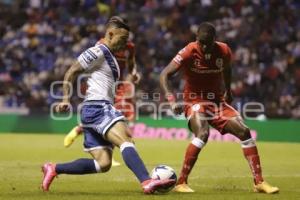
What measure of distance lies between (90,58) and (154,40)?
18.8 m

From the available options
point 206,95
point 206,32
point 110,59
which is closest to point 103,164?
point 110,59

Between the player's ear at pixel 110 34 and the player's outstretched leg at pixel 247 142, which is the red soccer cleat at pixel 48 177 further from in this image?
the player's outstretched leg at pixel 247 142

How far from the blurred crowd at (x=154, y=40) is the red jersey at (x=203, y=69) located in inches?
504

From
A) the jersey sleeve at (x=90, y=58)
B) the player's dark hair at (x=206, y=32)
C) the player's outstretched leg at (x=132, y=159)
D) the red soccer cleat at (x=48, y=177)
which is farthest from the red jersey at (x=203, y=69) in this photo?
the red soccer cleat at (x=48, y=177)

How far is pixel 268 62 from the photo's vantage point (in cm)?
2509

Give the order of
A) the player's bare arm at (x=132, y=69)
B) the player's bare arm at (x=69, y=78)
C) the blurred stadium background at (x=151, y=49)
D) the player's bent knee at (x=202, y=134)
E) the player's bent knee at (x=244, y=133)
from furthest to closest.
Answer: the blurred stadium background at (x=151, y=49)
the player's bare arm at (x=132, y=69)
the player's bent knee at (x=202, y=134)
the player's bent knee at (x=244, y=133)
the player's bare arm at (x=69, y=78)

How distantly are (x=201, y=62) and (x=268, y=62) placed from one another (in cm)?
1502

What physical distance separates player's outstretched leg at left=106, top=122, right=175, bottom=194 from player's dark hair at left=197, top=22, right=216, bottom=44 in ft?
5.61

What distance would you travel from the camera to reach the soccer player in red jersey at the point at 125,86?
15.0 meters

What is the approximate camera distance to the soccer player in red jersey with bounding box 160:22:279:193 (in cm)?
1009

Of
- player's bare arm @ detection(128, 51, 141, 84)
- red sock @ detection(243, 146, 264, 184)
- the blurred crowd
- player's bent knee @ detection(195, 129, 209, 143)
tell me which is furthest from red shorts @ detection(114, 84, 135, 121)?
the blurred crowd

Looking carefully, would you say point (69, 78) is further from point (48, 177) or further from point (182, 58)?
point (182, 58)

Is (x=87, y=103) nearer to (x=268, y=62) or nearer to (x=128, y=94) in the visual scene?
(x=128, y=94)

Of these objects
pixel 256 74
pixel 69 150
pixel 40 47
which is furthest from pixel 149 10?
pixel 69 150
